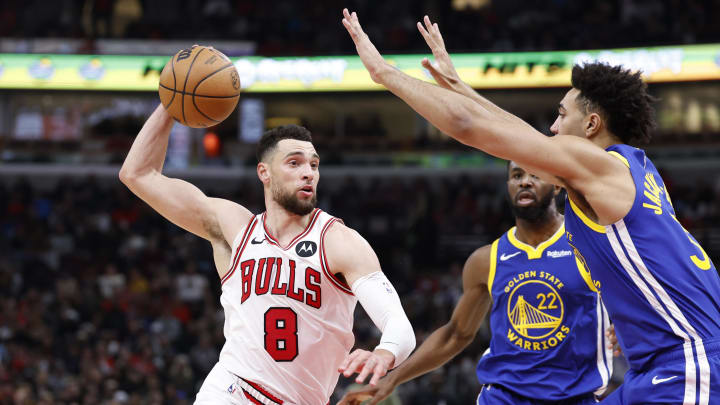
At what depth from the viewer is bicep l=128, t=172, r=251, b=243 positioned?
17.2 ft

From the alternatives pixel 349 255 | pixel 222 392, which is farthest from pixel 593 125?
pixel 222 392

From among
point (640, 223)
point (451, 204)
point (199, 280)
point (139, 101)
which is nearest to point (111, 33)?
point (139, 101)

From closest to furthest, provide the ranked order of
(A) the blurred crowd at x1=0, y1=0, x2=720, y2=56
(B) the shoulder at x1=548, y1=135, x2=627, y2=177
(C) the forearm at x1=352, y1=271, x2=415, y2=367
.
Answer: (B) the shoulder at x1=548, y1=135, x2=627, y2=177 → (C) the forearm at x1=352, y1=271, x2=415, y2=367 → (A) the blurred crowd at x1=0, y1=0, x2=720, y2=56

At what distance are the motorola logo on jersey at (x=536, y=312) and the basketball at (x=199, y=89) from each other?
2.16 m

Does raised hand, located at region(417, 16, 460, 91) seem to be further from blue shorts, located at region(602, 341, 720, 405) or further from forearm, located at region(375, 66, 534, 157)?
blue shorts, located at region(602, 341, 720, 405)

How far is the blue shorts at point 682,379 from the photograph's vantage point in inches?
130

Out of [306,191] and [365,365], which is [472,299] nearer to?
[306,191]

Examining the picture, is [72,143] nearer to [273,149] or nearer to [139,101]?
[139,101]

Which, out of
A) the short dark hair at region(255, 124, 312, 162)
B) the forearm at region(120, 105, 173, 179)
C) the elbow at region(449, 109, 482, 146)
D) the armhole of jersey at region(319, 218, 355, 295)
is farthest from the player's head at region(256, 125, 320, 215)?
the elbow at region(449, 109, 482, 146)

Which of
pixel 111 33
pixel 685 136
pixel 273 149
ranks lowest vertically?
pixel 273 149

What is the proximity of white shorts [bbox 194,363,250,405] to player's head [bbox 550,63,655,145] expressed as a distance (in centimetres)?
228

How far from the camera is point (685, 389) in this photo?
3.33 metres

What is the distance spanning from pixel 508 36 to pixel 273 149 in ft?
56.2

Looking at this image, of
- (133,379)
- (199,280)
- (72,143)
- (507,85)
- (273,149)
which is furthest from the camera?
(72,143)
